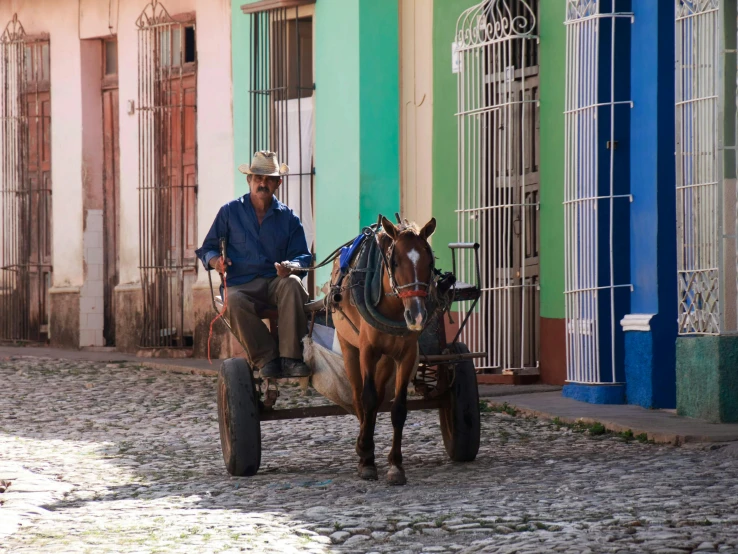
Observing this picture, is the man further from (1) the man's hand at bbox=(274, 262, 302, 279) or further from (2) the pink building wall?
(2) the pink building wall

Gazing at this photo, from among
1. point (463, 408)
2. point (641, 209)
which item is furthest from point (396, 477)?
point (641, 209)

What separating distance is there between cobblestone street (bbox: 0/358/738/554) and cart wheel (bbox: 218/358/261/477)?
0.40ft

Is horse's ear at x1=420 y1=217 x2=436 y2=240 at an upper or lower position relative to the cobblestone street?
upper

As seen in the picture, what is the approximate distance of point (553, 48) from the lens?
13.2m

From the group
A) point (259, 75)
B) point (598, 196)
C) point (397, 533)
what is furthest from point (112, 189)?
point (397, 533)

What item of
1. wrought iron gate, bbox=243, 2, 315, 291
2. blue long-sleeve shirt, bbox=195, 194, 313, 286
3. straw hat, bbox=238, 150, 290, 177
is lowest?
blue long-sleeve shirt, bbox=195, 194, 313, 286

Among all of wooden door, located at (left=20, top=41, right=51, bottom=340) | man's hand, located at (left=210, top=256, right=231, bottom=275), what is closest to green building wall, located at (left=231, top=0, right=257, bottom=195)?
wooden door, located at (left=20, top=41, right=51, bottom=340)

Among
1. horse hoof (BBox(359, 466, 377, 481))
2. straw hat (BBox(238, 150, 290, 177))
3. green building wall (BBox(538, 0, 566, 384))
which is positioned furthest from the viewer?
green building wall (BBox(538, 0, 566, 384))

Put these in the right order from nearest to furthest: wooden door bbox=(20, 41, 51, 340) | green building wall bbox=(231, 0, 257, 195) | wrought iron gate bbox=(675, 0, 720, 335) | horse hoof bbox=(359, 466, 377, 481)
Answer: horse hoof bbox=(359, 466, 377, 481)
wrought iron gate bbox=(675, 0, 720, 335)
green building wall bbox=(231, 0, 257, 195)
wooden door bbox=(20, 41, 51, 340)

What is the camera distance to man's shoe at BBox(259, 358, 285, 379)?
8.66m

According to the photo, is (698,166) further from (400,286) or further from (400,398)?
(400,286)

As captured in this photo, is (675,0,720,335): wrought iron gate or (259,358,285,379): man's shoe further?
(675,0,720,335): wrought iron gate

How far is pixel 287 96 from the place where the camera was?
16.9 meters

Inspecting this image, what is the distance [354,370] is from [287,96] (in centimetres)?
884
